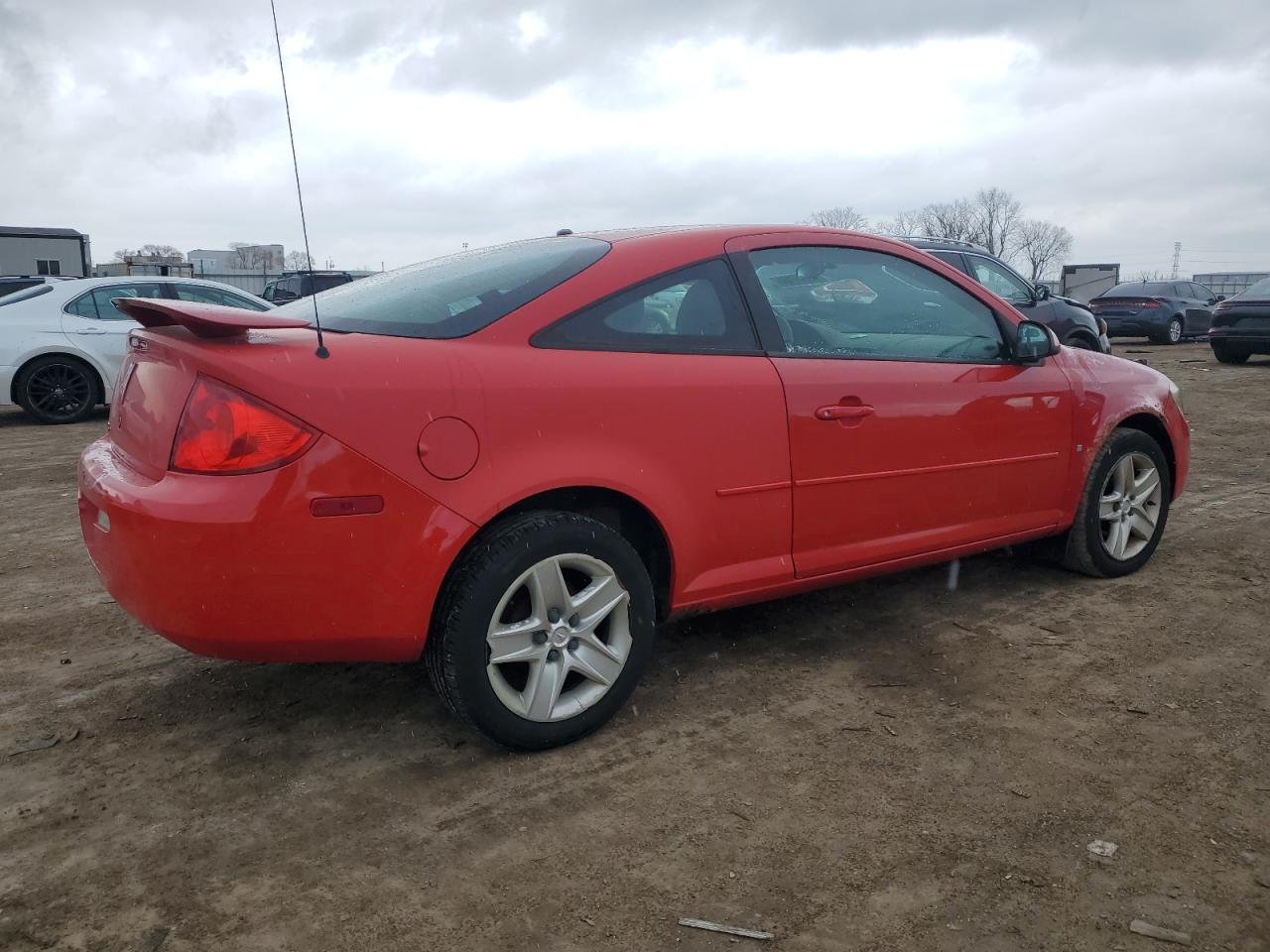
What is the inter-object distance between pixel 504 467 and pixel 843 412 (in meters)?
1.24

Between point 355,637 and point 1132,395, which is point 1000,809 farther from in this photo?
point 1132,395

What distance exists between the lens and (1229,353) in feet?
47.0

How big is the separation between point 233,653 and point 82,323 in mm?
8380

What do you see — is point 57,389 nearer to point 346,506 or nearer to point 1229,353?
point 346,506

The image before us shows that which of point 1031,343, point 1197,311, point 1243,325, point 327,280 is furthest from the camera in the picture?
point 1197,311

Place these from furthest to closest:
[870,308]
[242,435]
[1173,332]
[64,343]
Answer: [1173,332] → [64,343] → [870,308] → [242,435]

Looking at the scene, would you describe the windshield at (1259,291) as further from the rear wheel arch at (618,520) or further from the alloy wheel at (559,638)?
the alloy wheel at (559,638)

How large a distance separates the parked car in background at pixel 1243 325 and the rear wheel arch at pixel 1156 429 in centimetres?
1101

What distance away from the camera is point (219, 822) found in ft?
8.02

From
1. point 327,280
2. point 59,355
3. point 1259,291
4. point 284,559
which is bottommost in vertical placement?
point 284,559

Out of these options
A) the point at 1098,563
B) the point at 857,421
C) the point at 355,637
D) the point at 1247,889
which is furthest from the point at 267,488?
the point at 1098,563

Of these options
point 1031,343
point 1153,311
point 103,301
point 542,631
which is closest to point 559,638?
point 542,631

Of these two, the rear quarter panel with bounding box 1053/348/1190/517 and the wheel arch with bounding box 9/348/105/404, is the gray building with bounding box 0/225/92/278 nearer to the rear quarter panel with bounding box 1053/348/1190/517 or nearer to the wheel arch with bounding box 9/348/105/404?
the wheel arch with bounding box 9/348/105/404

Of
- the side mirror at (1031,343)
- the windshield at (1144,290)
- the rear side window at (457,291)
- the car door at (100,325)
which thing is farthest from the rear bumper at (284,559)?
the windshield at (1144,290)
